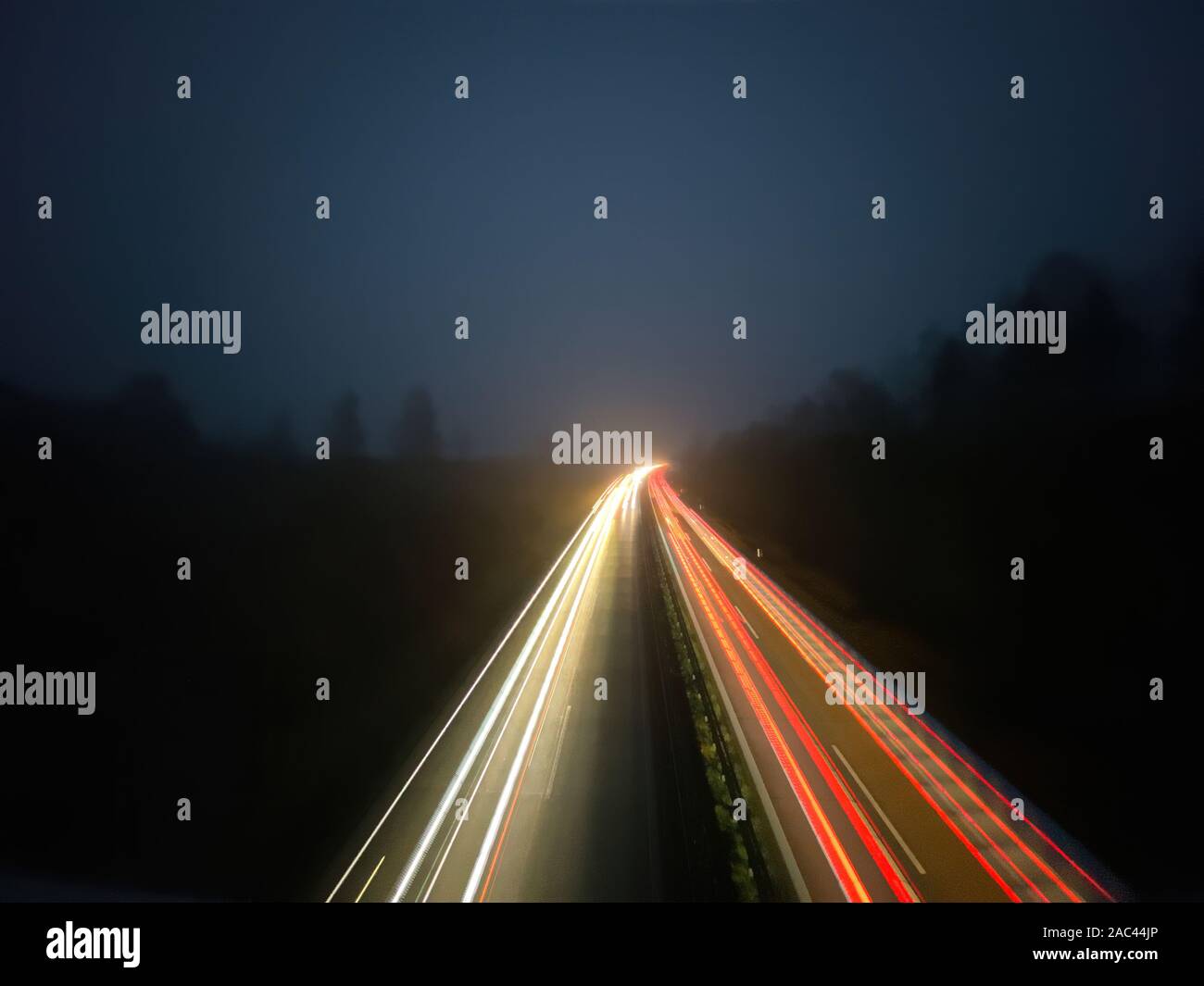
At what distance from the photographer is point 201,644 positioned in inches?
196

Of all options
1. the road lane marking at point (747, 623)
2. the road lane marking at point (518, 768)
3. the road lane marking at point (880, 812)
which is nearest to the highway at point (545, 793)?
the road lane marking at point (518, 768)

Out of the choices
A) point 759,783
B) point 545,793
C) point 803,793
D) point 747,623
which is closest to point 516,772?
point 545,793

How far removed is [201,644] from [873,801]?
561 cm

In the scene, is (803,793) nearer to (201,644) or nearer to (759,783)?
(759,783)

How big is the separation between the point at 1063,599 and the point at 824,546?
11.4ft

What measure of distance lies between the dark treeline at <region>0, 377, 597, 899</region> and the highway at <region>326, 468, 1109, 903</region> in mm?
675

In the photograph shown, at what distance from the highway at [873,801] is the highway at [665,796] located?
13mm

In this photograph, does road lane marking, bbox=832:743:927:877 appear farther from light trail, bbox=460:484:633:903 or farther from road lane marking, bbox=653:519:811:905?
light trail, bbox=460:484:633:903

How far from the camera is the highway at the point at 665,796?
396 cm

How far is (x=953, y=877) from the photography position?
13.0 ft

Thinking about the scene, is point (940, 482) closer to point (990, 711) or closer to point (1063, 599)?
point (1063, 599)

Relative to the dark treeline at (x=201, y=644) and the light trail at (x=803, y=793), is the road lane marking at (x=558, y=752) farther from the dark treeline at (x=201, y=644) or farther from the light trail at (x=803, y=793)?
the light trail at (x=803, y=793)

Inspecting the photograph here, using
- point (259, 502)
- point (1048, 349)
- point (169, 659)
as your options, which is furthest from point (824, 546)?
point (169, 659)

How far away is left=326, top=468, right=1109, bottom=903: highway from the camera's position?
396cm
